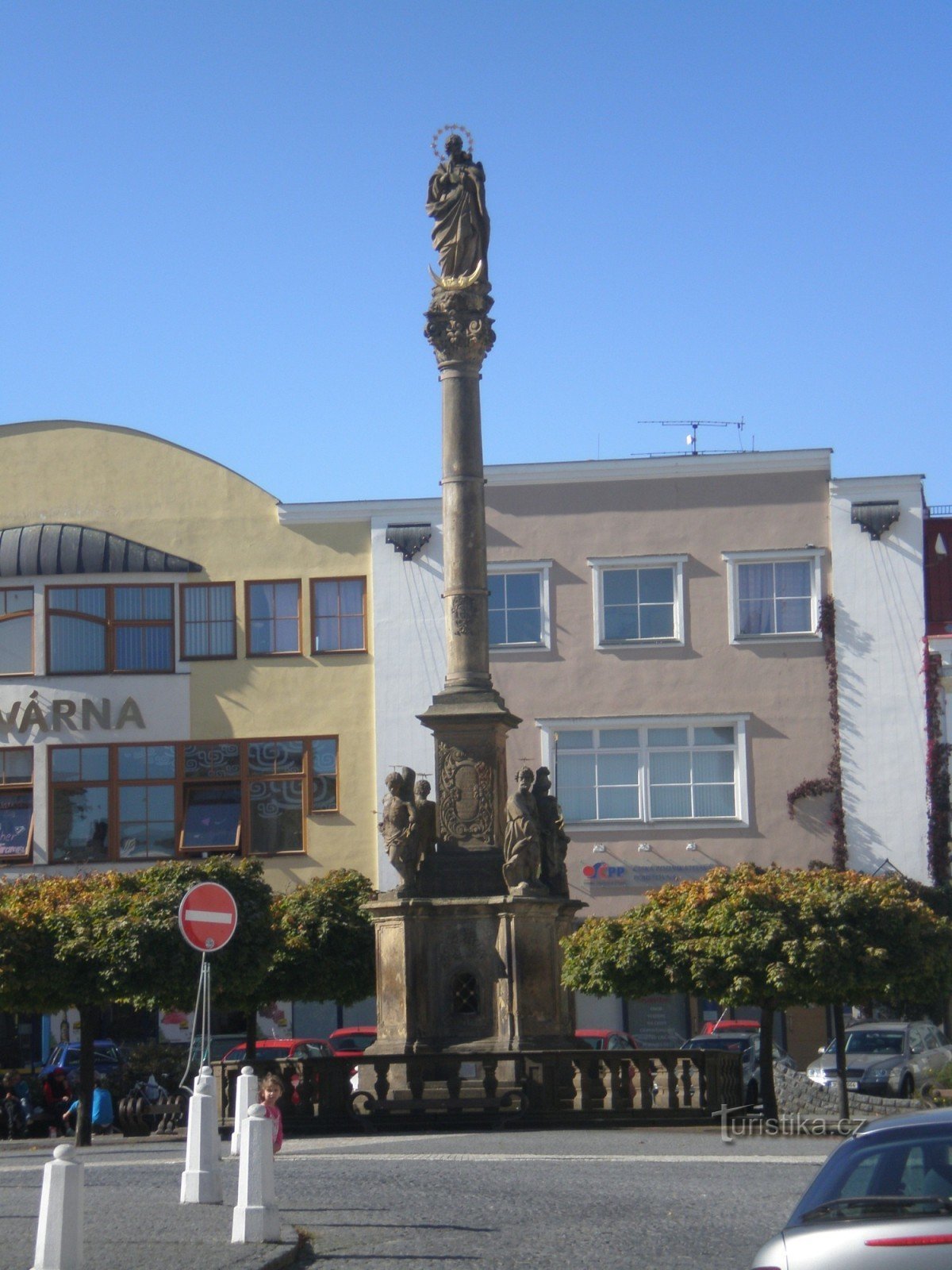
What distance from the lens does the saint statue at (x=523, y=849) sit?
2417cm

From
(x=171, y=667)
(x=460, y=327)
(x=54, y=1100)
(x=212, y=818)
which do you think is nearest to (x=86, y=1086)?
(x=54, y=1100)

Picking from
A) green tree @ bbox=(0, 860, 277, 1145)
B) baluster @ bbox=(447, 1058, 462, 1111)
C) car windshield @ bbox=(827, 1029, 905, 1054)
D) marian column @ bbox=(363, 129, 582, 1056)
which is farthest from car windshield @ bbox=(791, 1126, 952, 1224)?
car windshield @ bbox=(827, 1029, 905, 1054)

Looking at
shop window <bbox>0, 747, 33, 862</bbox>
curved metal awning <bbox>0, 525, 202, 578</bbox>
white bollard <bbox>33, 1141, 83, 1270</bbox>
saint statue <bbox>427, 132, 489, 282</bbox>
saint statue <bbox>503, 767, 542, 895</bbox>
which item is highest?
saint statue <bbox>427, 132, 489, 282</bbox>

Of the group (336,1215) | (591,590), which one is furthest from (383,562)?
(336,1215)

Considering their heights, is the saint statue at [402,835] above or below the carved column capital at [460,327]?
below


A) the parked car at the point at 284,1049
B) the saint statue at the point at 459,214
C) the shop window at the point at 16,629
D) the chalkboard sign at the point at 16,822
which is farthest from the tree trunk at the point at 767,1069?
the shop window at the point at 16,629

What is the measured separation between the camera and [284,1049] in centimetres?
3519

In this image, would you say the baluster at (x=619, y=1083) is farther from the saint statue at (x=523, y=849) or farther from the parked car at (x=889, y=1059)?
the parked car at (x=889, y=1059)

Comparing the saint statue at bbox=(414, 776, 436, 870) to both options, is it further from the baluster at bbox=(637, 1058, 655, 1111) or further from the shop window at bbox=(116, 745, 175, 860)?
the shop window at bbox=(116, 745, 175, 860)

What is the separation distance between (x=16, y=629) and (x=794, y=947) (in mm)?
23012

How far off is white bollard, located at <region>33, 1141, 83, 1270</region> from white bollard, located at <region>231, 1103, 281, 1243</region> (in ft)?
7.81

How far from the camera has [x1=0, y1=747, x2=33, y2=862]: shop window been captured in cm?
4369

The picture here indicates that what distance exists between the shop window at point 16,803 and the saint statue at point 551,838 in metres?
21.6

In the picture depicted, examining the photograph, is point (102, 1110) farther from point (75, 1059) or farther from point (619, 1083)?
point (619, 1083)
